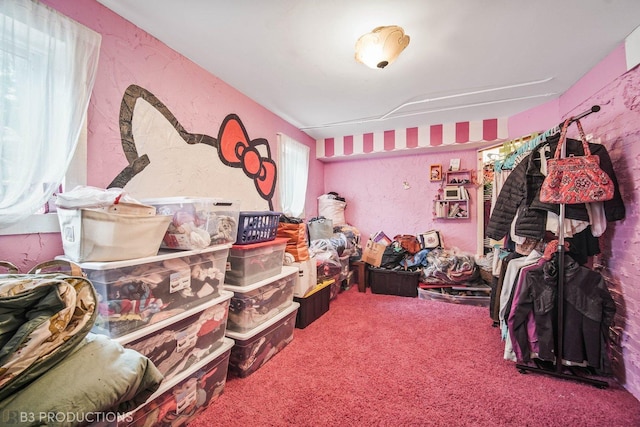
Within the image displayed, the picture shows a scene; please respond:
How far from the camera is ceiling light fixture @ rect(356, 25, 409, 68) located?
Result: 1.55m

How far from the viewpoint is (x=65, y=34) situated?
4.25 ft

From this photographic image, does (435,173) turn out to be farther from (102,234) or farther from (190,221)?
(102,234)

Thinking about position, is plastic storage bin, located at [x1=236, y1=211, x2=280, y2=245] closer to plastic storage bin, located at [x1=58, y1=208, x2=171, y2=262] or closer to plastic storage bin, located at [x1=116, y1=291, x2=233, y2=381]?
plastic storage bin, located at [x1=116, y1=291, x2=233, y2=381]

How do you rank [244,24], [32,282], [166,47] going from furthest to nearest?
[166,47], [244,24], [32,282]

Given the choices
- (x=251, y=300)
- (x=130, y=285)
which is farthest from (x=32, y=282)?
(x=251, y=300)

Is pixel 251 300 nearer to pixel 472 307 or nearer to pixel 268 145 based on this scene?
pixel 268 145

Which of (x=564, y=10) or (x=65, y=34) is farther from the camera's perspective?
(x=564, y=10)

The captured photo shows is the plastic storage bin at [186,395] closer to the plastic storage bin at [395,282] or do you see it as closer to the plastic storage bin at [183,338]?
the plastic storage bin at [183,338]

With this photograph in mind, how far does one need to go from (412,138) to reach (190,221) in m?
3.09

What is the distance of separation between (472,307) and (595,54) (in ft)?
7.90

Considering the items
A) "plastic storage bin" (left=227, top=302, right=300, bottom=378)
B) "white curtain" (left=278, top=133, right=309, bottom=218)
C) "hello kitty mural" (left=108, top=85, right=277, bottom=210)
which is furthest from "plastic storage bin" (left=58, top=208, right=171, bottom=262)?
"white curtain" (left=278, top=133, right=309, bottom=218)

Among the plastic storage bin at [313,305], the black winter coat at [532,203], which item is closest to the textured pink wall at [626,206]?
the black winter coat at [532,203]

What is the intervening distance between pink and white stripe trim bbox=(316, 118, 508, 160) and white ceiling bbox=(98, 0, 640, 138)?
434 mm

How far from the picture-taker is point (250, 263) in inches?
69.7
